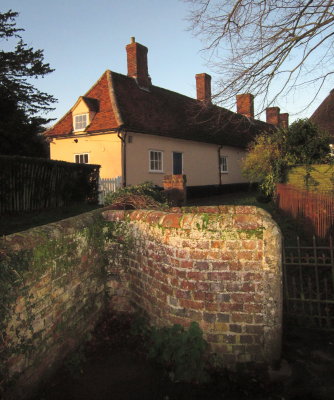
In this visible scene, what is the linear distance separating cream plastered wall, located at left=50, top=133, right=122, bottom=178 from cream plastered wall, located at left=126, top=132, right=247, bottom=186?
Result: 1.99 feet

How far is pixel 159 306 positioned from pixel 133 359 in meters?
0.63

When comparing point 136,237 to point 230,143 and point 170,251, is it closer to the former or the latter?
point 170,251

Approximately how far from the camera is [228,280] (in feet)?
10.8

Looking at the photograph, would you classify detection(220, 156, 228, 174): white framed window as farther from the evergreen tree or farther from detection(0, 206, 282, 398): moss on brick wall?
detection(0, 206, 282, 398): moss on brick wall

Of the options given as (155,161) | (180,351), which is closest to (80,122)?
(155,161)

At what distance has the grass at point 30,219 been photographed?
6.76m

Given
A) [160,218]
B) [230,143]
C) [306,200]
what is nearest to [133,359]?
[160,218]

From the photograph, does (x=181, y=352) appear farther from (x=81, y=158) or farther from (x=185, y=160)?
(x=185, y=160)

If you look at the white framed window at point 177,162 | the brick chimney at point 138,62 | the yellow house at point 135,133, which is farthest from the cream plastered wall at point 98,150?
the brick chimney at point 138,62

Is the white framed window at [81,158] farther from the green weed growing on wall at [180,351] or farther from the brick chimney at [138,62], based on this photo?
the green weed growing on wall at [180,351]

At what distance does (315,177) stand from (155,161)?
376 inches

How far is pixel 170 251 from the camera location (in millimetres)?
3508

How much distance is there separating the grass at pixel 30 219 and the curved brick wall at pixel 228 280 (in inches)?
163

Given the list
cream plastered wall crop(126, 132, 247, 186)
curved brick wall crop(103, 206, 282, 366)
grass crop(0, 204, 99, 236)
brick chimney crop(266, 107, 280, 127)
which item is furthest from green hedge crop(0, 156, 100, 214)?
brick chimney crop(266, 107, 280, 127)
